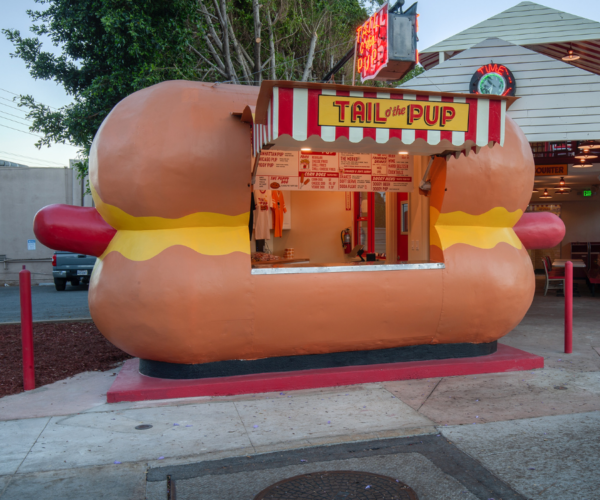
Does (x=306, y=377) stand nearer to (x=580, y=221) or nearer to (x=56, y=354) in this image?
(x=56, y=354)

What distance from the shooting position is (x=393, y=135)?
4.85 metres

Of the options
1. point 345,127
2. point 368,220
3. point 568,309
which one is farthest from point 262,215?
point 568,309

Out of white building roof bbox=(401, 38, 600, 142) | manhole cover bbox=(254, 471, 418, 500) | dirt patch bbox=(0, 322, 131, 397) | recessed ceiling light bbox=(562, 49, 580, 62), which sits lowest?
dirt patch bbox=(0, 322, 131, 397)

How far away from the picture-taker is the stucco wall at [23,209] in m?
22.5

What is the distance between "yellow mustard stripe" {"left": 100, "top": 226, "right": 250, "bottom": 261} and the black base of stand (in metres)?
1.23

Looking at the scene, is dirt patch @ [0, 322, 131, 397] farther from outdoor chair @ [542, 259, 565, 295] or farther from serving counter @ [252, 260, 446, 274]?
outdoor chair @ [542, 259, 565, 295]

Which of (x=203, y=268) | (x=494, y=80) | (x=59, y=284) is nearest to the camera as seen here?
(x=203, y=268)

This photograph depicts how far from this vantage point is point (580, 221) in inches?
770

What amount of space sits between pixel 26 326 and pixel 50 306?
8.02 metres

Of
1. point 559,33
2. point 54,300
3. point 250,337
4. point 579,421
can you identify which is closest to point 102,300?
point 250,337

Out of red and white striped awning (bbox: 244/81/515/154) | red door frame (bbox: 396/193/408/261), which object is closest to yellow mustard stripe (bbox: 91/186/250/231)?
red and white striped awning (bbox: 244/81/515/154)

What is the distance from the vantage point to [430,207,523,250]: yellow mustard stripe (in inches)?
246

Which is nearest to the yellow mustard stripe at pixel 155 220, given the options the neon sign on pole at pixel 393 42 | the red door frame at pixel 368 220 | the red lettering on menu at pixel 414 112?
the red lettering on menu at pixel 414 112

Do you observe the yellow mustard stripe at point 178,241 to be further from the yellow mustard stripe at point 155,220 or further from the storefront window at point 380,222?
the storefront window at point 380,222
